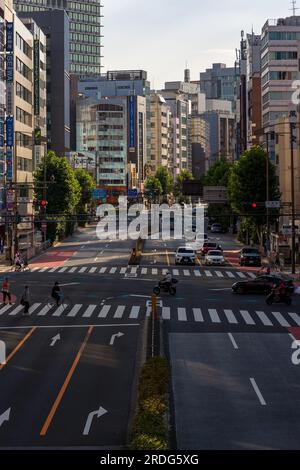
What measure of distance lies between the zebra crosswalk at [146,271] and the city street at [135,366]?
7.57m

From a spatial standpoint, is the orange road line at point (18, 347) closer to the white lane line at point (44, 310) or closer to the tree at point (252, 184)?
the white lane line at point (44, 310)

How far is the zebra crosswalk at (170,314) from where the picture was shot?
45.2 metres

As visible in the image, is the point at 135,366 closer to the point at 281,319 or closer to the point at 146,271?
the point at 281,319

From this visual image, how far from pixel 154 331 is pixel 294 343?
6434 mm

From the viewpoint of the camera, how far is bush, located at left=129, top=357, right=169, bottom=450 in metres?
19.8

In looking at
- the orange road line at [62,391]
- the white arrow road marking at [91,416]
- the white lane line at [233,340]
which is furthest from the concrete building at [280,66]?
the white arrow road marking at [91,416]

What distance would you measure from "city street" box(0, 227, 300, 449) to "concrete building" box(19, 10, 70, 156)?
11580cm

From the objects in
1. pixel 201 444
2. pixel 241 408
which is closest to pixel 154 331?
pixel 241 408

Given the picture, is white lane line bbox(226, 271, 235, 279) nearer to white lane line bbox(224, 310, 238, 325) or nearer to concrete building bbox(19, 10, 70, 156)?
white lane line bbox(224, 310, 238, 325)

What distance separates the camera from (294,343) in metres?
38.2

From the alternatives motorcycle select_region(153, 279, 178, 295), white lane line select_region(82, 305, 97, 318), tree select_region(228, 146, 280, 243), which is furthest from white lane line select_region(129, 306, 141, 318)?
tree select_region(228, 146, 280, 243)
